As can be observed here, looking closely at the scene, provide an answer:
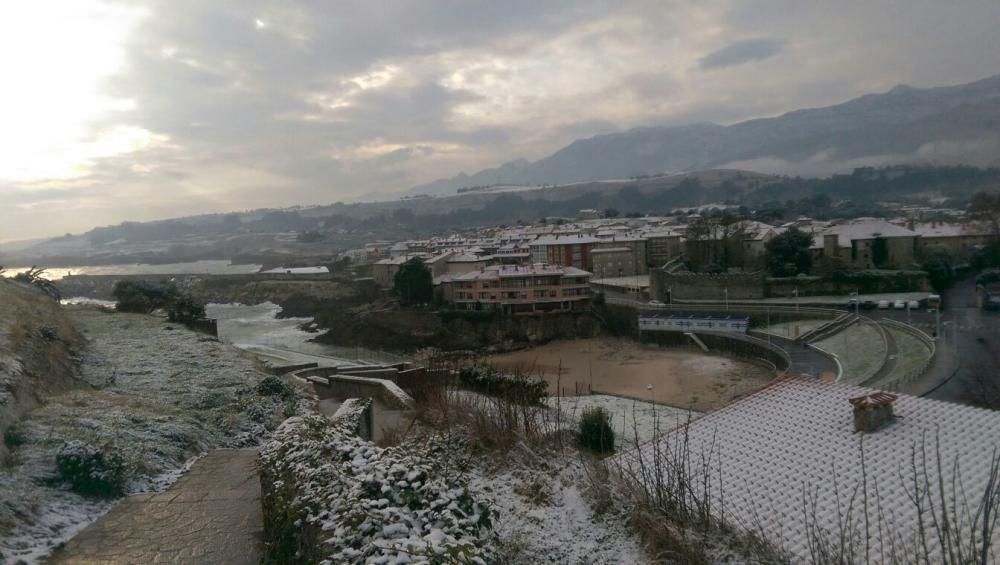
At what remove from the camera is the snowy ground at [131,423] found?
15.4 ft

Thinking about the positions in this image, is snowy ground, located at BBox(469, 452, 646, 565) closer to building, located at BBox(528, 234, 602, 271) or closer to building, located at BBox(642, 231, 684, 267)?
building, located at BBox(642, 231, 684, 267)

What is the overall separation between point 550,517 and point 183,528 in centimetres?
279

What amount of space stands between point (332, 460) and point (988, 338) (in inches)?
758

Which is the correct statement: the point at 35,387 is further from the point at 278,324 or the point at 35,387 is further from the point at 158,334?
the point at 278,324

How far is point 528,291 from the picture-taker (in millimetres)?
31797

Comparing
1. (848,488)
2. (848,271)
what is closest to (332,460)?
(848,488)

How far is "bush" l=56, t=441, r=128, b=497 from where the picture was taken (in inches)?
207

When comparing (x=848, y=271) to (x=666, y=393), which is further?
(x=848, y=271)

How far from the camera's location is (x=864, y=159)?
6875 inches

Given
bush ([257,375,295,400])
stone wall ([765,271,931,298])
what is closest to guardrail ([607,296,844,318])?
stone wall ([765,271,931,298])

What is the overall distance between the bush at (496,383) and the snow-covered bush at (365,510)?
5334mm

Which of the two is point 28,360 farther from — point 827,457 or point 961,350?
point 961,350

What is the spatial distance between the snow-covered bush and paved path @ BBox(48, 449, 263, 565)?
321 millimetres

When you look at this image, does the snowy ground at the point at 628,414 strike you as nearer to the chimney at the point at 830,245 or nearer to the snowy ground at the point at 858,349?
the snowy ground at the point at 858,349
